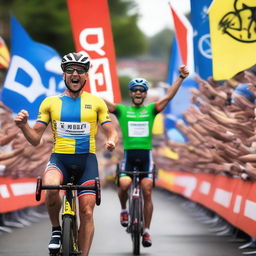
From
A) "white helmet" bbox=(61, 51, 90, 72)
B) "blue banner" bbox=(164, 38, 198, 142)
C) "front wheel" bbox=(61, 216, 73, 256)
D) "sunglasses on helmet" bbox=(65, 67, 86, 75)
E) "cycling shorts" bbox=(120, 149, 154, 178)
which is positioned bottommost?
"front wheel" bbox=(61, 216, 73, 256)

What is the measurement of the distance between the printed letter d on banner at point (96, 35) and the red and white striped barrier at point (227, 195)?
243cm

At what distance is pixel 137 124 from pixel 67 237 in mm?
4760

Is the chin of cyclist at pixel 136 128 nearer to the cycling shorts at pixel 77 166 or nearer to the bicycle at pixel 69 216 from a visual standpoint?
the cycling shorts at pixel 77 166

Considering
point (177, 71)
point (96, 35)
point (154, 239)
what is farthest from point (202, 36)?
point (177, 71)

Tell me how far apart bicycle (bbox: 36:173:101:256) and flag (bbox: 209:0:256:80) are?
5.05 m

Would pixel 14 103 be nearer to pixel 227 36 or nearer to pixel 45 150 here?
pixel 45 150

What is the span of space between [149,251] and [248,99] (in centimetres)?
249

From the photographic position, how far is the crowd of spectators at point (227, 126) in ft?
40.1

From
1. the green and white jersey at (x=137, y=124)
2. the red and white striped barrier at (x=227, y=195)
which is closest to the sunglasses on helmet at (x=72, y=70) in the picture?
the green and white jersey at (x=137, y=124)

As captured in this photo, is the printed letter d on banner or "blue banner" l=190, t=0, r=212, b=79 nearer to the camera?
"blue banner" l=190, t=0, r=212, b=79

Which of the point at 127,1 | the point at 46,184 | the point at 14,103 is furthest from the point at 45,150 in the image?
the point at 127,1

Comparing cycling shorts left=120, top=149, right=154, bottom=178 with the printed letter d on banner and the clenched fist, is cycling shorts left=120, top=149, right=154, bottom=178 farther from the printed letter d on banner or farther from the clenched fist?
the clenched fist

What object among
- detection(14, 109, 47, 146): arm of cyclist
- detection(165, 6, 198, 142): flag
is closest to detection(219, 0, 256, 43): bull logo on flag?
detection(165, 6, 198, 142): flag

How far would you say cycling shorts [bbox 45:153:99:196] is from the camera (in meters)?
9.09
